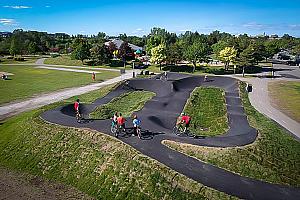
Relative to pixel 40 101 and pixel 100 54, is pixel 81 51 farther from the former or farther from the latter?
pixel 40 101

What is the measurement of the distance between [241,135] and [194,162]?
19.5ft

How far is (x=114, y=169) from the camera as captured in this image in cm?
1742

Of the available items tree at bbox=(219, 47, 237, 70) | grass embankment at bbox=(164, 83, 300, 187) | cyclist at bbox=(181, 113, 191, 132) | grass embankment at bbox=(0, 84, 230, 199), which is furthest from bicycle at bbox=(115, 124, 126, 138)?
tree at bbox=(219, 47, 237, 70)

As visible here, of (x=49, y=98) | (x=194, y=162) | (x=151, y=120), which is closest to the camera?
(x=194, y=162)

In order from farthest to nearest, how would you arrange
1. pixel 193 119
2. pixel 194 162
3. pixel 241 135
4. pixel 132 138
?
pixel 193 119 < pixel 241 135 < pixel 132 138 < pixel 194 162

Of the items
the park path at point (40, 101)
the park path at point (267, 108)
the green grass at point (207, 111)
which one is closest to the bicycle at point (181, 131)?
the green grass at point (207, 111)

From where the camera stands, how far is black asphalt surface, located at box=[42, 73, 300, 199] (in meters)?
15.1

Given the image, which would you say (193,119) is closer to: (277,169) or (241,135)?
(241,135)

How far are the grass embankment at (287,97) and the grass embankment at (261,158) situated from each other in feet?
36.5

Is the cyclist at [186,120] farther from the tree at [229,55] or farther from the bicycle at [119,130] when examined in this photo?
the tree at [229,55]

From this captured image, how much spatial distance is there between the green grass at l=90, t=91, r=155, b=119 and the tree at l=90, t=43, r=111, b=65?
44.8 metres

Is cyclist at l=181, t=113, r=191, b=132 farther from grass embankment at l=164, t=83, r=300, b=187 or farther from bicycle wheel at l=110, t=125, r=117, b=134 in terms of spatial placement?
bicycle wheel at l=110, t=125, r=117, b=134

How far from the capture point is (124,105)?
115 ft

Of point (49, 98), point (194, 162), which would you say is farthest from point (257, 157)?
point (49, 98)
